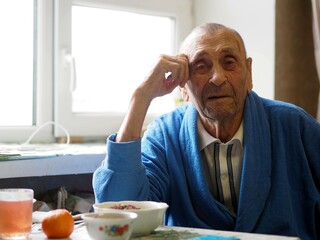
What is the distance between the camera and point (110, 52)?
2.30 m

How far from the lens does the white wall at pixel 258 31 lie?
2117 mm

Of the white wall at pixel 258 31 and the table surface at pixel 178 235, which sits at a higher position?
the white wall at pixel 258 31

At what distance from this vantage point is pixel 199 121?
1613 mm

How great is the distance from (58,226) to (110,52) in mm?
1354

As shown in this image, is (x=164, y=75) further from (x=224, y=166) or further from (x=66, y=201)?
(x=66, y=201)

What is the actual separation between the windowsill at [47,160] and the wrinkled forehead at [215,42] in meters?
0.56

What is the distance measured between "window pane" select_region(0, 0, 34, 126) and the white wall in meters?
0.83

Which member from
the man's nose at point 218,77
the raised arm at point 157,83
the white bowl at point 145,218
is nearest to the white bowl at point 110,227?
the white bowl at point 145,218

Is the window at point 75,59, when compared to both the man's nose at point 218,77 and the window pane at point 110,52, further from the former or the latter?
the man's nose at point 218,77

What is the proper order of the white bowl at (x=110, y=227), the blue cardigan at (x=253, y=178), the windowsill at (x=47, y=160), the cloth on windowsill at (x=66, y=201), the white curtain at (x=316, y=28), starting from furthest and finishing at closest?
the white curtain at (x=316, y=28) → the cloth on windowsill at (x=66, y=201) → the windowsill at (x=47, y=160) → the blue cardigan at (x=253, y=178) → the white bowl at (x=110, y=227)

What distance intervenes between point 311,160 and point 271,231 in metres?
0.23

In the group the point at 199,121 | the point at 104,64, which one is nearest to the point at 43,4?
the point at 104,64

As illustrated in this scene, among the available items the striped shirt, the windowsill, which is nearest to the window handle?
the windowsill

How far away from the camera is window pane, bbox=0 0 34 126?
2057 millimetres
